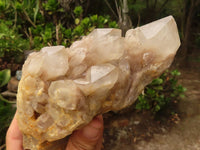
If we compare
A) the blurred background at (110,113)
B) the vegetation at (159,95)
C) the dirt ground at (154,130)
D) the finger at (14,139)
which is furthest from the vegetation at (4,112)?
the vegetation at (159,95)

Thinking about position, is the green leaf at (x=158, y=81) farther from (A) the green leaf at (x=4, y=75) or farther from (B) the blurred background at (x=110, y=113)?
(A) the green leaf at (x=4, y=75)

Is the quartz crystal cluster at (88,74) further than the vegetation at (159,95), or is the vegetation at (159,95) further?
the vegetation at (159,95)

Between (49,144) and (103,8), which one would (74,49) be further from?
(103,8)

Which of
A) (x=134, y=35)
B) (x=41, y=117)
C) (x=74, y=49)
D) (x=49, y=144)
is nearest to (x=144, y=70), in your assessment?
(x=134, y=35)

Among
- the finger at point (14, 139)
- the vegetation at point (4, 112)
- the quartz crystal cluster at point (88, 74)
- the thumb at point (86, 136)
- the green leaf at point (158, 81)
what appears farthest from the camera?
the green leaf at point (158, 81)

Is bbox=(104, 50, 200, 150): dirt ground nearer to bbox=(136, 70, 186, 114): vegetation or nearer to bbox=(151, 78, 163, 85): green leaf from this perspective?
bbox=(136, 70, 186, 114): vegetation

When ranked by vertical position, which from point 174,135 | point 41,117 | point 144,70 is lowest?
point 174,135
